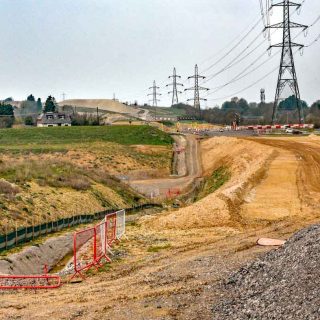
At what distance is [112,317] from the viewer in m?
18.0

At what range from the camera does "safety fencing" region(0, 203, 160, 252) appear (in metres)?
31.0

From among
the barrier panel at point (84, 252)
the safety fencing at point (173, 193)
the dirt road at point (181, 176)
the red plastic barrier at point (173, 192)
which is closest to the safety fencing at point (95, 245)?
the barrier panel at point (84, 252)

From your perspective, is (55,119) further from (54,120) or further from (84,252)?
(84,252)

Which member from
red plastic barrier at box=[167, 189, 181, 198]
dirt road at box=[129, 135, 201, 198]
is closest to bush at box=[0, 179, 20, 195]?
dirt road at box=[129, 135, 201, 198]

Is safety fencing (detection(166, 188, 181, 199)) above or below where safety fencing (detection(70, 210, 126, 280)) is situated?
below

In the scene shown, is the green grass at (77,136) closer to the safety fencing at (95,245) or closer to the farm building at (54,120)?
the farm building at (54,120)

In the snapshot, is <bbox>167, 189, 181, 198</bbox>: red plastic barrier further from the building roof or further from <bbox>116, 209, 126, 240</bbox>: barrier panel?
the building roof

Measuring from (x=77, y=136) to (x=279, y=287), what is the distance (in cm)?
10514

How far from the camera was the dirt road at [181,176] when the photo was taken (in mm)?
67750

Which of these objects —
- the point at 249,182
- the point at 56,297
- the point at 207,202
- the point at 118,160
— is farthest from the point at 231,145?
the point at 56,297

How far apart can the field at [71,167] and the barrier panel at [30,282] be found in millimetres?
9569

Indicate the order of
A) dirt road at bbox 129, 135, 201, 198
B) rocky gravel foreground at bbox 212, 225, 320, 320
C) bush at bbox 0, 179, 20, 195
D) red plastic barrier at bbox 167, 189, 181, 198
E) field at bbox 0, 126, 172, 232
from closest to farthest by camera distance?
1. rocky gravel foreground at bbox 212, 225, 320, 320
2. bush at bbox 0, 179, 20, 195
3. field at bbox 0, 126, 172, 232
4. red plastic barrier at bbox 167, 189, 181, 198
5. dirt road at bbox 129, 135, 201, 198

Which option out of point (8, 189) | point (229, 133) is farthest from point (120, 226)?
point (229, 133)

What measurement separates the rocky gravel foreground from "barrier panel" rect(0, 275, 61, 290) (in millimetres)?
8436
